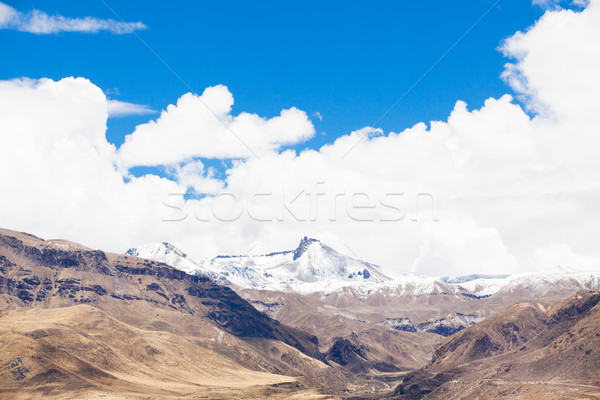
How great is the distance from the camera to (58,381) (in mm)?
197000

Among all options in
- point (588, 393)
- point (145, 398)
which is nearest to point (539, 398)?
point (588, 393)

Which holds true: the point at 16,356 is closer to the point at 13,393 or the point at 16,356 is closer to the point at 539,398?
the point at 13,393

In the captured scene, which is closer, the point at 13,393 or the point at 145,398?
the point at 13,393

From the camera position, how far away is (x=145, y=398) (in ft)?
651

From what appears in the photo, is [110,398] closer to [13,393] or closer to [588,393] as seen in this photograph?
[13,393]

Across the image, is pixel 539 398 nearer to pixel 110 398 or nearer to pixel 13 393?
pixel 110 398

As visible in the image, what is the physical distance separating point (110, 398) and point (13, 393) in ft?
86.2

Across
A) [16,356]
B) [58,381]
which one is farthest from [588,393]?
[16,356]

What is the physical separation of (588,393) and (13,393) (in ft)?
535

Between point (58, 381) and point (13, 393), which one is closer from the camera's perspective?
point (13, 393)

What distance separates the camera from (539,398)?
199875 mm

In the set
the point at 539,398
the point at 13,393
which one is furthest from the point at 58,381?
the point at 539,398

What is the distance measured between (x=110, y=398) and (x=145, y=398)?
13.4 metres

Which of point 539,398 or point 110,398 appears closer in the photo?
point 110,398
